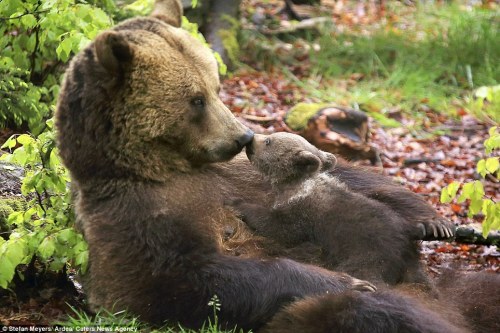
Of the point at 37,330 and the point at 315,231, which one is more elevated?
the point at 315,231

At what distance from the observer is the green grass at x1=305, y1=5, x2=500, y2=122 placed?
44.7 feet

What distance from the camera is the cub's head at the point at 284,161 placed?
6551 mm

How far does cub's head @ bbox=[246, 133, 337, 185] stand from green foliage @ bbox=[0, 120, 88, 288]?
157cm

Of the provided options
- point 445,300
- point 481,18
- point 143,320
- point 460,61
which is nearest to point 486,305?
point 445,300

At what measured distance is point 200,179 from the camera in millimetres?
5938

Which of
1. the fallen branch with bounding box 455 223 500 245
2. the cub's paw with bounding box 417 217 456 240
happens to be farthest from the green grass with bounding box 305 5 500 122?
the cub's paw with bounding box 417 217 456 240

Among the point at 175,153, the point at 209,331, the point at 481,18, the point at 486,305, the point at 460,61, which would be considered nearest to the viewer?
the point at 209,331

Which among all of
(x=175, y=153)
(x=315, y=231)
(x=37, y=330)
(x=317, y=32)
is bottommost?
(x=317, y=32)

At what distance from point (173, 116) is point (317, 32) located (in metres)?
11.3

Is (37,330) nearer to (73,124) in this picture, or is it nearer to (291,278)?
(73,124)

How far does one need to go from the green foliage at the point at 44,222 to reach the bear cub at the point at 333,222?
136cm

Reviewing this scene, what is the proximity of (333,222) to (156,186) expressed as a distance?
139 cm

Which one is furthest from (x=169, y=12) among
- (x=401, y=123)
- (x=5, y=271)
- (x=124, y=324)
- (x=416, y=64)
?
(x=416, y=64)

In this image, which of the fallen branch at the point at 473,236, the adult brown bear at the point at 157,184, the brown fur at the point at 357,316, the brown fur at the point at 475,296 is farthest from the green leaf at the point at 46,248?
the fallen branch at the point at 473,236
